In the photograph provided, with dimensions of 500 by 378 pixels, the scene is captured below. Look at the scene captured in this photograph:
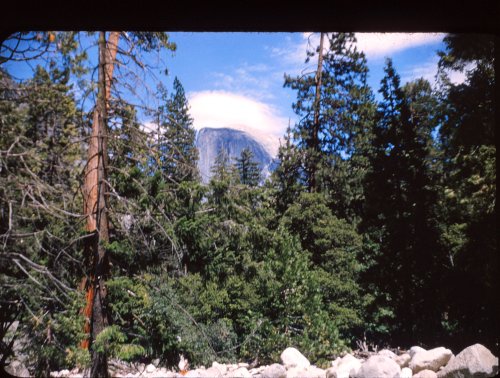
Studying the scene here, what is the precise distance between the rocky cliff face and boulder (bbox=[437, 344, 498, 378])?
161cm

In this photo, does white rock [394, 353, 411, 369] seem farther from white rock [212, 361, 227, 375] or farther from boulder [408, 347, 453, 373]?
white rock [212, 361, 227, 375]

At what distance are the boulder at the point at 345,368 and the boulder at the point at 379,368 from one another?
7cm

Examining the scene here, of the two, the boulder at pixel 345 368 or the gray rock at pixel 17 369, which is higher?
the gray rock at pixel 17 369

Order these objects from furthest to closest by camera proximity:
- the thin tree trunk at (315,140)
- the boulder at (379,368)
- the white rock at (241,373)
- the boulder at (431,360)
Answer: the thin tree trunk at (315,140) → the white rock at (241,373) → the boulder at (431,360) → the boulder at (379,368)

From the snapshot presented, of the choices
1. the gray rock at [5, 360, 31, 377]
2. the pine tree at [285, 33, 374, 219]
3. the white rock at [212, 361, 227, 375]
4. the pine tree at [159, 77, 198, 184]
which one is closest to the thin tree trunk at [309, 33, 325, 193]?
the pine tree at [285, 33, 374, 219]

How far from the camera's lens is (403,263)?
7.09 ft

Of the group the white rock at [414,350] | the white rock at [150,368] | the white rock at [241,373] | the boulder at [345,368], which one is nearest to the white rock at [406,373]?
the white rock at [414,350]

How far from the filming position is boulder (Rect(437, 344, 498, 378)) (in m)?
1.69

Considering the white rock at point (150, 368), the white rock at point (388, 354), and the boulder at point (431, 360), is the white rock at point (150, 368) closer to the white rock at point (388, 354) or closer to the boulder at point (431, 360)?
the white rock at point (388, 354)

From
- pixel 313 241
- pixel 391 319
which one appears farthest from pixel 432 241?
pixel 313 241

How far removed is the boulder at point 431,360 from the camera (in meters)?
1.94

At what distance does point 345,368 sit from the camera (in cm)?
204

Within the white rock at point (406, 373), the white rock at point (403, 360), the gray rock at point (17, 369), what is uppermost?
the gray rock at point (17, 369)

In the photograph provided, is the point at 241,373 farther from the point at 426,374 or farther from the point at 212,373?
the point at 426,374
